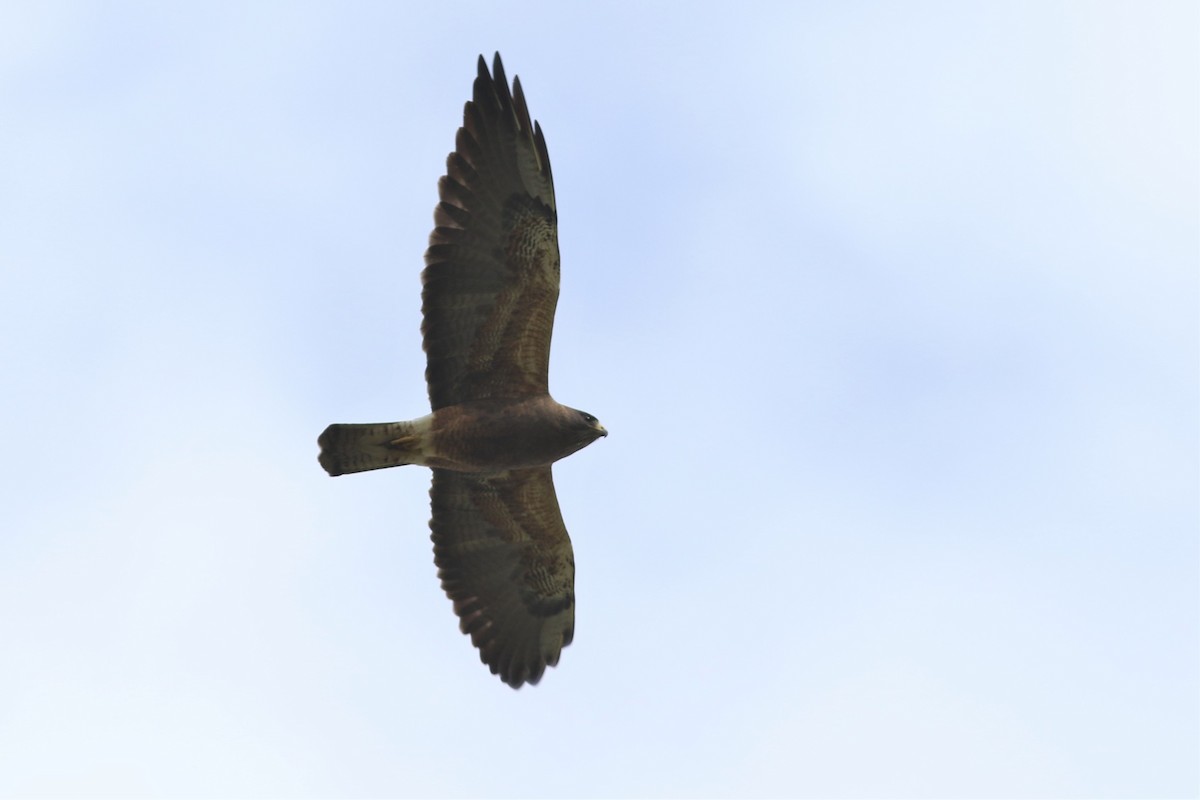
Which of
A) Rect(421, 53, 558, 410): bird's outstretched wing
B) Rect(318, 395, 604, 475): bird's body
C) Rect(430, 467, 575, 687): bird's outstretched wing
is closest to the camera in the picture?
Rect(421, 53, 558, 410): bird's outstretched wing

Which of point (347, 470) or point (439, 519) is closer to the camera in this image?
point (347, 470)

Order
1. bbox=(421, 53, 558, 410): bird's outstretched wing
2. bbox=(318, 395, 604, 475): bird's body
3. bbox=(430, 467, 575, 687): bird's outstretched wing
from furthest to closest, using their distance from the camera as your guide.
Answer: bbox=(430, 467, 575, 687): bird's outstretched wing
bbox=(318, 395, 604, 475): bird's body
bbox=(421, 53, 558, 410): bird's outstretched wing


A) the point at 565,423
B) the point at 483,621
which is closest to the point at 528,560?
the point at 483,621

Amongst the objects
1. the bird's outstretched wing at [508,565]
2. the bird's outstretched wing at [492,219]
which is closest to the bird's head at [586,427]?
the bird's outstretched wing at [508,565]

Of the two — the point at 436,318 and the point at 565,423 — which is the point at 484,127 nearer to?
the point at 436,318

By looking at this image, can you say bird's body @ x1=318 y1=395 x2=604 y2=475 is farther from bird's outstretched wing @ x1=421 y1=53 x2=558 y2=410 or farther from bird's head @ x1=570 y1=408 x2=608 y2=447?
bird's outstretched wing @ x1=421 y1=53 x2=558 y2=410

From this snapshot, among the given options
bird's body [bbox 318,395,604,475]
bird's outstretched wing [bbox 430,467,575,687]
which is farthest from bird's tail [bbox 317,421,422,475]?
bird's outstretched wing [bbox 430,467,575,687]
